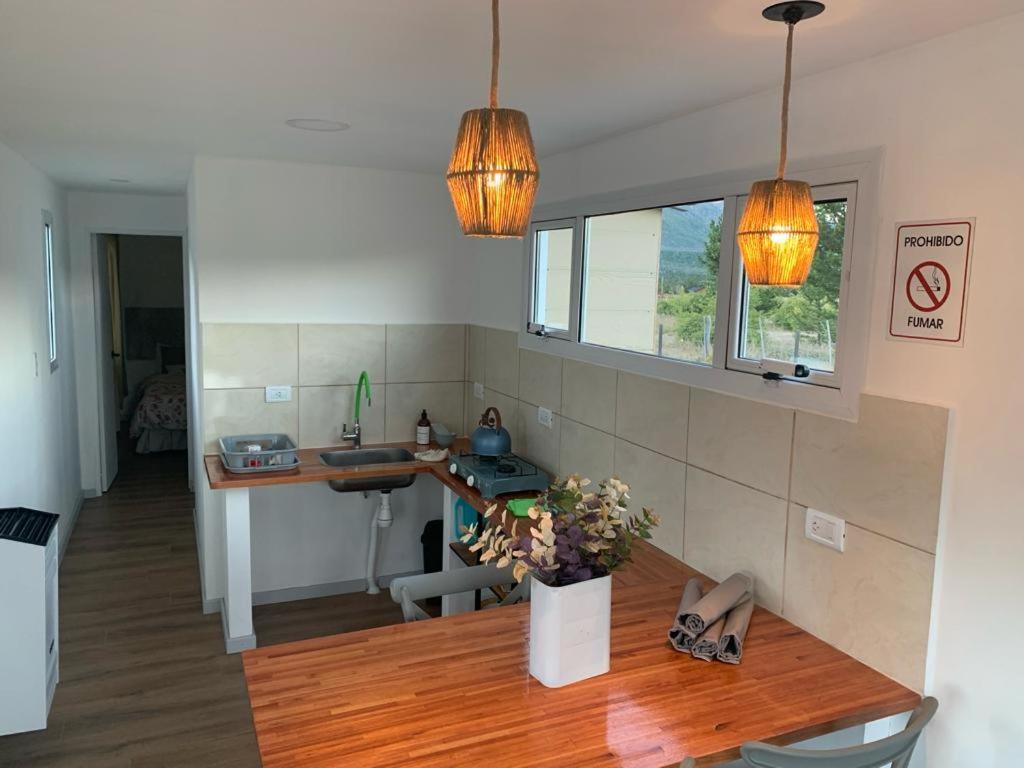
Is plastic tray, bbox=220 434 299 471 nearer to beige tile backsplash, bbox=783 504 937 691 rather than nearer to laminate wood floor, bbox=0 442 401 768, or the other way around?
laminate wood floor, bbox=0 442 401 768

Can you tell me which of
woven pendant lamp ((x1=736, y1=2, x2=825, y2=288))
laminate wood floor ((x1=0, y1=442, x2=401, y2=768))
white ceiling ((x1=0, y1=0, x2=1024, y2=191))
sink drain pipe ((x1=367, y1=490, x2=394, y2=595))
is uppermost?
white ceiling ((x1=0, y1=0, x2=1024, y2=191))

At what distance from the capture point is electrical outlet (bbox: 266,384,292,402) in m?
4.14

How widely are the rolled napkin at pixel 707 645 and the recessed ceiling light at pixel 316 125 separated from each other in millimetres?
2171

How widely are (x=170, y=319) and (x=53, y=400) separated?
14.7 ft

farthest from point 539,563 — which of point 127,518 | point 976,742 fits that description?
point 127,518

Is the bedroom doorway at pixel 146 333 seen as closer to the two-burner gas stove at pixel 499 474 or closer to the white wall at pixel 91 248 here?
the white wall at pixel 91 248

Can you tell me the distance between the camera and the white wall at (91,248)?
600 cm

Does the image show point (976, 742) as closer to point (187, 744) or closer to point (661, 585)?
point (661, 585)

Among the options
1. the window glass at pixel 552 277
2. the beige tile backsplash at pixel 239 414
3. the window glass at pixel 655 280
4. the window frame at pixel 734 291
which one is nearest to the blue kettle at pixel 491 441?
the window frame at pixel 734 291

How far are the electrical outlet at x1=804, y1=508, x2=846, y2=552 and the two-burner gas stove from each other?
1457 mm

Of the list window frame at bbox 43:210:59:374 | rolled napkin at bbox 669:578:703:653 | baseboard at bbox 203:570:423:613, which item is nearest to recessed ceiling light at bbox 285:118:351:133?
rolled napkin at bbox 669:578:703:653

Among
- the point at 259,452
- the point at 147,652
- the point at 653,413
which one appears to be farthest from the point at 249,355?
the point at 653,413

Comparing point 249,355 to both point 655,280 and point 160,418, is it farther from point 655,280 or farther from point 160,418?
point 160,418

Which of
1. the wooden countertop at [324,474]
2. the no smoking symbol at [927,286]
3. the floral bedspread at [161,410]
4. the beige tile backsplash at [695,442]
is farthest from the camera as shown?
the floral bedspread at [161,410]
